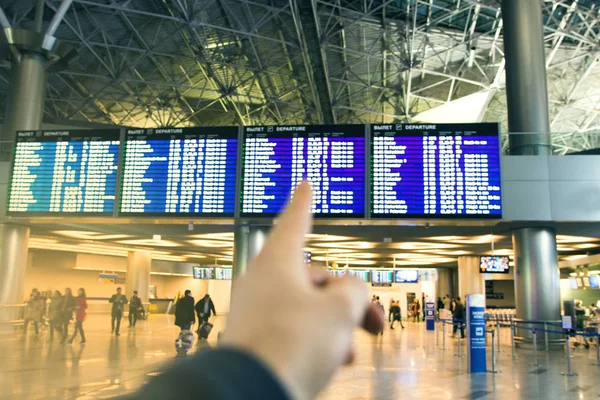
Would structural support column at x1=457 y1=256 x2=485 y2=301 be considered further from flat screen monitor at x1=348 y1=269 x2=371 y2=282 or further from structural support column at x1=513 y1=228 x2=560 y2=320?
structural support column at x1=513 y1=228 x2=560 y2=320

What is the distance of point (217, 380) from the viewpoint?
1.55ft

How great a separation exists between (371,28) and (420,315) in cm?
2053

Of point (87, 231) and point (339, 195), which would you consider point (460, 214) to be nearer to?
point (339, 195)

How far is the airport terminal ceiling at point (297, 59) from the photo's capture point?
78.8ft

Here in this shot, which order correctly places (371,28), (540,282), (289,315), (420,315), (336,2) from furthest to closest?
1. (420,315)
2. (371,28)
3. (336,2)
4. (540,282)
5. (289,315)

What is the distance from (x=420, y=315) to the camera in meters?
37.6

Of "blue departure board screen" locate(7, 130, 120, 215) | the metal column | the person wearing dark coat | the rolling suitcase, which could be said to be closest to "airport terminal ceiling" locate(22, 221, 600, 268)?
"blue departure board screen" locate(7, 130, 120, 215)

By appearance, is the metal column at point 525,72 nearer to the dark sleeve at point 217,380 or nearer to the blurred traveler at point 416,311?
the dark sleeve at point 217,380

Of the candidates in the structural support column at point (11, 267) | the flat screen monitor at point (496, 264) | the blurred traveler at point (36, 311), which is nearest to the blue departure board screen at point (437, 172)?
the flat screen monitor at point (496, 264)

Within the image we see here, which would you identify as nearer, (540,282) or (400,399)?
(400,399)

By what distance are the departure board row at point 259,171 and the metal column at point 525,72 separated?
2.89 metres

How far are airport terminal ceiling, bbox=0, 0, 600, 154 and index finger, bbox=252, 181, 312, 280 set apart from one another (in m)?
19.6

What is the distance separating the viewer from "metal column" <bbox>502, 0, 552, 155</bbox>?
15.0 m

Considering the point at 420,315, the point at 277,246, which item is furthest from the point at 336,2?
the point at 277,246
